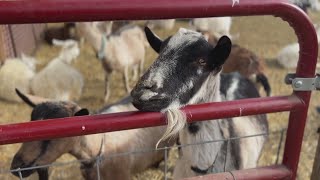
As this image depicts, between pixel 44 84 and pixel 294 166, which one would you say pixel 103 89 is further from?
pixel 294 166

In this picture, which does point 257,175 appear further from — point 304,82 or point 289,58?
point 289,58

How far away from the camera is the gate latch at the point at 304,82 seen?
1.68 metres

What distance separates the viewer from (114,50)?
6.38m

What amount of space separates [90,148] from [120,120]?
5.91ft

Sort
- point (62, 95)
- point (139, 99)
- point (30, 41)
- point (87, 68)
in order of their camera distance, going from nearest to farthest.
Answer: point (139, 99) < point (62, 95) < point (87, 68) < point (30, 41)

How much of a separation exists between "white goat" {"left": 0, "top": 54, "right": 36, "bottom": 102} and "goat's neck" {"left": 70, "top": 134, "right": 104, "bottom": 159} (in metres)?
3.41

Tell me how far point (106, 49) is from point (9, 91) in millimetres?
1727

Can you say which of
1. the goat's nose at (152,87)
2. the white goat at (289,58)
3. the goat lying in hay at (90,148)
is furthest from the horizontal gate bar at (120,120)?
the white goat at (289,58)

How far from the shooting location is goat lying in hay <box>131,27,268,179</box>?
1854 mm

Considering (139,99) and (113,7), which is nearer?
(113,7)

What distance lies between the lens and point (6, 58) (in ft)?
22.4

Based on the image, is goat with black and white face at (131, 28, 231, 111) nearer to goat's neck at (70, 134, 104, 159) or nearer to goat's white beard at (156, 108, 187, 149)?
goat's white beard at (156, 108, 187, 149)

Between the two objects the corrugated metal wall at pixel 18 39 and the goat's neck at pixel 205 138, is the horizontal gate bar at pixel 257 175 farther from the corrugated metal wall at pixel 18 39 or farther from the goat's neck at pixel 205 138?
the corrugated metal wall at pixel 18 39

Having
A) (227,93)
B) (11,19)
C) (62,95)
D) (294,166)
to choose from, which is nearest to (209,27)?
(62,95)
